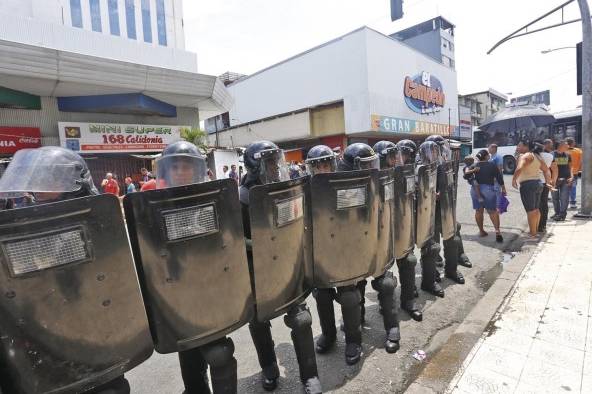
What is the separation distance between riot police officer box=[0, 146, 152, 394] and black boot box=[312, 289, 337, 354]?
1.44 meters

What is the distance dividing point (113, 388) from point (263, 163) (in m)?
1.48

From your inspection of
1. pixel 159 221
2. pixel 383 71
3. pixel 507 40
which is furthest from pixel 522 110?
pixel 383 71

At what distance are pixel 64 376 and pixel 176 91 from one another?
14.6 m

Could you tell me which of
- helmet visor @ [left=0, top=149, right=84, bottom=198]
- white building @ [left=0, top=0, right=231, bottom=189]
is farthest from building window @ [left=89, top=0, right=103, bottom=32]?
helmet visor @ [left=0, top=149, right=84, bottom=198]

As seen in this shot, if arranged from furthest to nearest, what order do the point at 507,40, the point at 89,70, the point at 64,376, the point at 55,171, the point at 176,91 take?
the point at 176,91, the point at 89,70, the point at 507,40, the point at 55,171, the point at 64,376

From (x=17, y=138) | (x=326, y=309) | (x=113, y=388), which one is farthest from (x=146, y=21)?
A: (x=113, y=388)

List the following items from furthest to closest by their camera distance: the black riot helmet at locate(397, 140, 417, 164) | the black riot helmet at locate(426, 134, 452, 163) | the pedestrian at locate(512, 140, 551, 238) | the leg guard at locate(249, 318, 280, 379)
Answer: the pedestrian at locate(512, 140, 551, 238) < the black riot helmet at locate(426, 134, 452, 163) < the black riot helmet at locate(397, 140, 417, 164) < the leg guard at locate(249, 318, 280, 379)

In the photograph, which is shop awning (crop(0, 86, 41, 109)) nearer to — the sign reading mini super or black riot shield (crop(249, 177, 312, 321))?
the sign reading mini super

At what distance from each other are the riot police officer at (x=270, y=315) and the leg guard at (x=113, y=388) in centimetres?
73

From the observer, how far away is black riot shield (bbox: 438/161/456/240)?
12.6 ft

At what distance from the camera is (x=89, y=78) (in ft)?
39.6

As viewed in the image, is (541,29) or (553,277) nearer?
(553,277)

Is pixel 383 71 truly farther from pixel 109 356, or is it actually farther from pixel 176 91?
A: pixel 109 356

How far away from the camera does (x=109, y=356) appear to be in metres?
1.42
